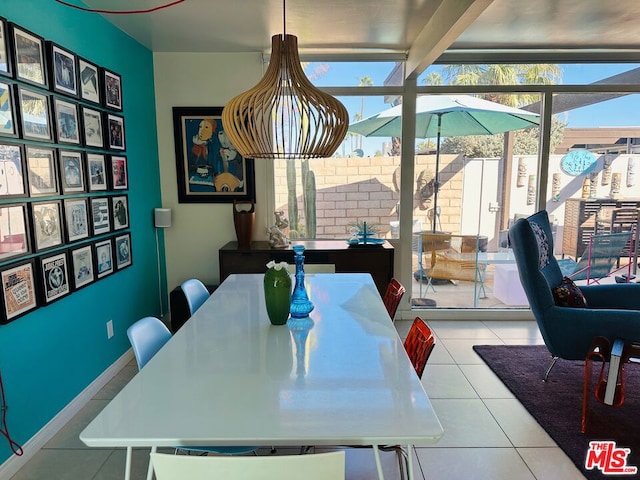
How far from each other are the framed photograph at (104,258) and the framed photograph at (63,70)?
99 centimetres

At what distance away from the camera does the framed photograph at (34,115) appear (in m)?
2.14

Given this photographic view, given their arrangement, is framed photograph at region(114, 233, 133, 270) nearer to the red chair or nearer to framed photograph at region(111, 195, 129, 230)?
framed photograph at region(111, 195, 129, 230)

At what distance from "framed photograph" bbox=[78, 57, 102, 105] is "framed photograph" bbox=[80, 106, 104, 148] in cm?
8

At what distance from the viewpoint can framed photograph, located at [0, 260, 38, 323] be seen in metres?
2.03

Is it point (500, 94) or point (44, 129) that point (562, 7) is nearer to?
point (500, 94)

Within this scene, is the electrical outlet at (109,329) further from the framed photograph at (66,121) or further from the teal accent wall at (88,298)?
the framed photograph at (66,121)

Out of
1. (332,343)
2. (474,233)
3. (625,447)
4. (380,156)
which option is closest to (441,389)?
(625,447)

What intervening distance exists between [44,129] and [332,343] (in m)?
1.97

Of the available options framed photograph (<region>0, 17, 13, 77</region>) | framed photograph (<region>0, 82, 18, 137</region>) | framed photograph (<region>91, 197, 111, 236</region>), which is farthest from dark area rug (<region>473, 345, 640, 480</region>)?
framed photograph (<region>0, 17, 13, 77</region>)

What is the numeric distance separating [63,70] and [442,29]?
2373 millimetres

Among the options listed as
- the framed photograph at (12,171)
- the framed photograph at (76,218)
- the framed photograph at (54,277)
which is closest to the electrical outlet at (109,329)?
the framed photograph at (54,277)

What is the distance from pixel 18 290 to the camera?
212 centimetres

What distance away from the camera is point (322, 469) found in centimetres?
96

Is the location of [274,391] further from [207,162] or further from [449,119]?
[449,119]
